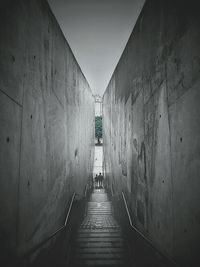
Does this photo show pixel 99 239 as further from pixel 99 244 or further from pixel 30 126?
pixel 30 126

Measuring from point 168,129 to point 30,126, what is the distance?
193 centimetres

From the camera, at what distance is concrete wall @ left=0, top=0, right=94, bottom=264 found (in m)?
2.19

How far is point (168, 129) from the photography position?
2.77 meters

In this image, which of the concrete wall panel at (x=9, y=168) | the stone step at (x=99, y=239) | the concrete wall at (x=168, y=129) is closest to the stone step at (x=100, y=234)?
the stone step at (x=99, y=239)

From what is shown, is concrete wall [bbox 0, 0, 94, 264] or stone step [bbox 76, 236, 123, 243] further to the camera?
stone step [bbox 76, 236, 123, 243]

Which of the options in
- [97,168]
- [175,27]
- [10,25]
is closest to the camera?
[10,25]

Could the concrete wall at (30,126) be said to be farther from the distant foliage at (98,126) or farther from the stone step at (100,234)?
the distant foliage at (98,126)

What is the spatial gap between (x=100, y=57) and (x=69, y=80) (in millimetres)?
1549

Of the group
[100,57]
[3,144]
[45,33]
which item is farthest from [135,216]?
[100,57]

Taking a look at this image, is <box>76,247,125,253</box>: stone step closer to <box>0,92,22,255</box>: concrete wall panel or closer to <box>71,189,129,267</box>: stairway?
<box>71,189,129,267</box>: stairway

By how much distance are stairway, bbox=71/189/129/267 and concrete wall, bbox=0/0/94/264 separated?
23.9 inches

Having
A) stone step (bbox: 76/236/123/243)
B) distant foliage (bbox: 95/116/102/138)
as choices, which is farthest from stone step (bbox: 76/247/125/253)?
distant foliage (bbox: 95/116/102/138)

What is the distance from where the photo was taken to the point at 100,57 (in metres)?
6.32

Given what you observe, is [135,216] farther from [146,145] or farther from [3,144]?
[3,144]
